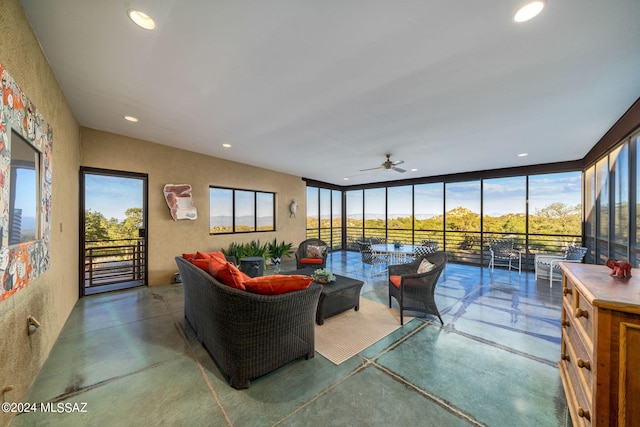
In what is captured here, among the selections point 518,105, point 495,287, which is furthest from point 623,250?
point 518,105

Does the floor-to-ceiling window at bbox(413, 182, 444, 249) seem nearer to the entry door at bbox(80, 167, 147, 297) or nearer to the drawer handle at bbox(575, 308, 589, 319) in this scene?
the drawer handle at bbox(575, 308, 589, 319)

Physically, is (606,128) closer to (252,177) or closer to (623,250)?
(623,250)

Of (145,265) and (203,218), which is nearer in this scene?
(145,265)

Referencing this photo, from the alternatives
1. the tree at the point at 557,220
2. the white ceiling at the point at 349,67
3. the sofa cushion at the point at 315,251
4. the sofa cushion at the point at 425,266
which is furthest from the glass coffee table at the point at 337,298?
the tree at the point at 557,220

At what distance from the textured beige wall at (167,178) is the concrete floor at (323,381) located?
1727mm

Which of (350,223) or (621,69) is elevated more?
(621,69)

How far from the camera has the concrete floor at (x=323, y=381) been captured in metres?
1.60

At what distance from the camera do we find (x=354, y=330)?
9.22ft

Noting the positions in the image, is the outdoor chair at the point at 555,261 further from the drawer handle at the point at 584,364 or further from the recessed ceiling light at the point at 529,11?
the recessed ceiling light at the point at 529,11

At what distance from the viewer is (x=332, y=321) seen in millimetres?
3059

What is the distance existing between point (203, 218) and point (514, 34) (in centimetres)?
557

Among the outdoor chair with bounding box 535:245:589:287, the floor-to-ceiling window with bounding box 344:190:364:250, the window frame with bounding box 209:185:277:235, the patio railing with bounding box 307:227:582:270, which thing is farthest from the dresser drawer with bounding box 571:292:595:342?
the floor-to-ceiling window with bounding box 344:190:364:250

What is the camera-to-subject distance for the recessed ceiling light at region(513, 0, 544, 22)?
1.46 metres

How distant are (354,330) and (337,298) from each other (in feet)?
1.48
